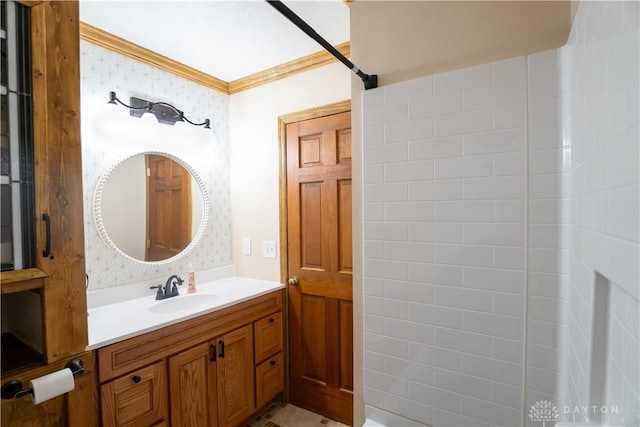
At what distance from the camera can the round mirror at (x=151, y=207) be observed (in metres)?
1.76

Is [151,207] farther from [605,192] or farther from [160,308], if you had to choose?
[605,192]

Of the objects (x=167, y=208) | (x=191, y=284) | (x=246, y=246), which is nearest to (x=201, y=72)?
(x=167, y=208)

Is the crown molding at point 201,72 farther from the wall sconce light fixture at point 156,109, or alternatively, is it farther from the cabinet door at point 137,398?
the cabinet door at point 137,398

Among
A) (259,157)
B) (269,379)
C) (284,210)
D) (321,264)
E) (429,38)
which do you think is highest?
(429,38)

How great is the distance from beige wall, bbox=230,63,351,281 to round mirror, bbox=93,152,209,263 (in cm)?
23

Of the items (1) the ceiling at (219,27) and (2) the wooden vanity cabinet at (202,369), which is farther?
(1) the ceiling at (219,27)

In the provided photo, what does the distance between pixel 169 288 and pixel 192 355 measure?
20.0 inches

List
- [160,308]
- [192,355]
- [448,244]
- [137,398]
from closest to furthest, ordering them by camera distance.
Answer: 1. [448,244]
2. [137,398]
3. [192,355]
4. [160,308]

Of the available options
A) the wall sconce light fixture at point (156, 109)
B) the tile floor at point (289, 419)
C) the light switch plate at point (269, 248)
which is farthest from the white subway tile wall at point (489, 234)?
the wall sconce light fixture at point (156, 109)

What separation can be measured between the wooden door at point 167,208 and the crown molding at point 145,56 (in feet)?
1.93

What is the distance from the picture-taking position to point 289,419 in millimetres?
2041

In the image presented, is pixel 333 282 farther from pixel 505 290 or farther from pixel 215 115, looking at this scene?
pixel 215 115

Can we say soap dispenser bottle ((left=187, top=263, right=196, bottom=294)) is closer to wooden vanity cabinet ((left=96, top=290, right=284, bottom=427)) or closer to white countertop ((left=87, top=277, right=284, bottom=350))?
white countertop ((left=87, top=277, right=284, bottom=350))

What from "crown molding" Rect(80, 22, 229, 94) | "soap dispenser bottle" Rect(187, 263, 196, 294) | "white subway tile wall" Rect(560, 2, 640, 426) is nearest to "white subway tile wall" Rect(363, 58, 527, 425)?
"white subway tile wall" Rect(560, 2, 640, 426)
